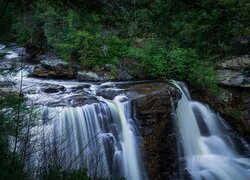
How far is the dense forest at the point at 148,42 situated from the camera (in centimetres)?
436

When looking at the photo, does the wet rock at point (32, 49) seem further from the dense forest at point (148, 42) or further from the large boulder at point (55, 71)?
the large boulder at point (55, 71)

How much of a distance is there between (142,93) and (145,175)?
247 cm

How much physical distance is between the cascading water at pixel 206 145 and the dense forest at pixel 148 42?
4.50 feet

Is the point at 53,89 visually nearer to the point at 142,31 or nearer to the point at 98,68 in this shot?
the point at 98,68

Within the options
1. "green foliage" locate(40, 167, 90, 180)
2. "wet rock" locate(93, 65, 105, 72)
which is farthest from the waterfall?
"wet rock" locate(93, 65, 105, 72)

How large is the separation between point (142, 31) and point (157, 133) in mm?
7364

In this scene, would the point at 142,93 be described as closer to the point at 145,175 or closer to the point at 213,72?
the point at 145,175

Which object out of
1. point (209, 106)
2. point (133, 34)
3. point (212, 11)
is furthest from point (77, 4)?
point (133, 34)

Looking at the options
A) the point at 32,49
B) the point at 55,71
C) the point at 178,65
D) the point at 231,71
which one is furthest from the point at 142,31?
the point at 32,49

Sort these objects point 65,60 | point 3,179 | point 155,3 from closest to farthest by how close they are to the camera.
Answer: point 3,179, point 155,3, point 65,60

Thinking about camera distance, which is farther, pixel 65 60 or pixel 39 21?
pixel 39 21

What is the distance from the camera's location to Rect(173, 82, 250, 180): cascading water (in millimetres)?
10156

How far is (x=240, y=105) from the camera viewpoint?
13.3 m

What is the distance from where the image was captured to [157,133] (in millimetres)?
10031
